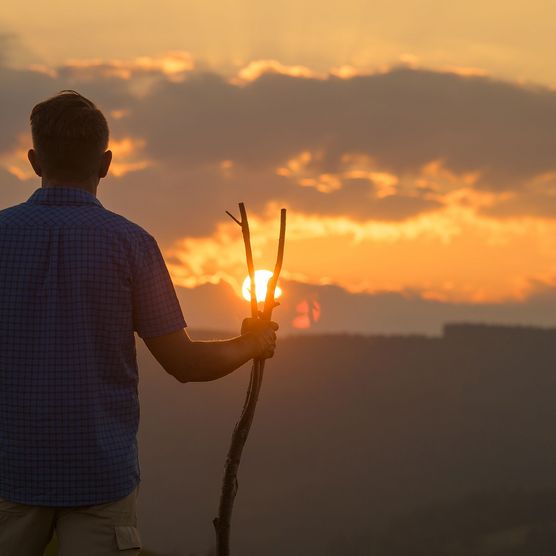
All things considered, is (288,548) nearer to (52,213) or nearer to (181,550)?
(181,550)

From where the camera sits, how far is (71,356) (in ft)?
10.8

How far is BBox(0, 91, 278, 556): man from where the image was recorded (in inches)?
129

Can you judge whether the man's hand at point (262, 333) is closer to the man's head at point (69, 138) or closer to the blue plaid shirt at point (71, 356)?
the blue plaid shirt at point (71, 356)

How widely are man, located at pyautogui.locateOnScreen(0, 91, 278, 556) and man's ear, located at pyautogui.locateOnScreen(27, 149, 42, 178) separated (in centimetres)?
11

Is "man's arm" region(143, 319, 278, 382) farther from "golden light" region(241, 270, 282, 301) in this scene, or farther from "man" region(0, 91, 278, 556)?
"golden light" region(241, 270, 282, 301)

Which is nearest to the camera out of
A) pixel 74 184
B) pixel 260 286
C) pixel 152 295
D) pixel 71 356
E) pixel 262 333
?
pixel 71 356

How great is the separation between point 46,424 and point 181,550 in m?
166

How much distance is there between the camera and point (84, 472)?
3.28m

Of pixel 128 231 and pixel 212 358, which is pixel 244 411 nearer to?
pixel 212 358

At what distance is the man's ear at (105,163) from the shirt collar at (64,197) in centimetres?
10

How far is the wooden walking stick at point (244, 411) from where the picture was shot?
14.0 ft

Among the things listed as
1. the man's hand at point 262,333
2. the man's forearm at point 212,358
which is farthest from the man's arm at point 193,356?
the man's hand at point 262,333

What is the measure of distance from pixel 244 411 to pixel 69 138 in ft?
5.58

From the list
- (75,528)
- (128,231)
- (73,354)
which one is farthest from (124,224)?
(75,528)
